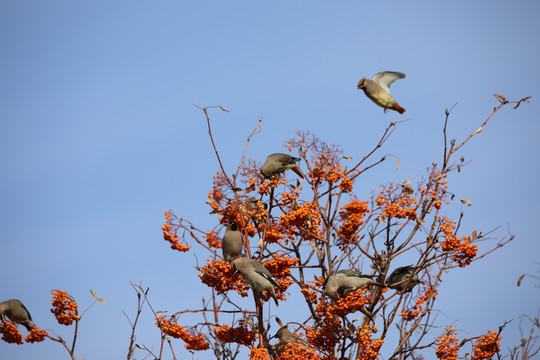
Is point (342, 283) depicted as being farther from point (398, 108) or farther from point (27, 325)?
point (27, 325)

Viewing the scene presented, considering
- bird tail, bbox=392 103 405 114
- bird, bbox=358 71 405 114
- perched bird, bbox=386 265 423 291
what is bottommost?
perched bird, bbox=386 265 423 291

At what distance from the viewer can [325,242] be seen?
5996 millimetres

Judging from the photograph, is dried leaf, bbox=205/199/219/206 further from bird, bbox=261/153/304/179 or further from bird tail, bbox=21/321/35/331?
bird tail, bbox=21/321/35/331

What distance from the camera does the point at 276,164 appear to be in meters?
6.34

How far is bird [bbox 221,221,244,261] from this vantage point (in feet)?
18.9

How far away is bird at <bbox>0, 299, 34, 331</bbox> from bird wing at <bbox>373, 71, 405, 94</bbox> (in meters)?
4.89

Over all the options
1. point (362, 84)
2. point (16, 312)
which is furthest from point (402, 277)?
point (16, 312)

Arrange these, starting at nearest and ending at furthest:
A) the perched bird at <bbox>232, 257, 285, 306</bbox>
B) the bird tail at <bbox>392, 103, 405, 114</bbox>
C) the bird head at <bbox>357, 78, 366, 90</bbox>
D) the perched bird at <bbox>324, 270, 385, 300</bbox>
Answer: the perched bird at <bbox>232, 257, 285, 306</bbox> → the perched bird at <bbox>324, 270, 385, 300</bbox> → the bird head at <bbox>357, 78, 366, 90</bbox> → the bird tail at <bbox>392, 103, 405, 114</bbox>

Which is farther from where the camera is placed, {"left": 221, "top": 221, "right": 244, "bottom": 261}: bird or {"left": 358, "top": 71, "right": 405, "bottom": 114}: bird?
{"left": 358, "top": 71, "right": 405, "bottom": 114}: bird

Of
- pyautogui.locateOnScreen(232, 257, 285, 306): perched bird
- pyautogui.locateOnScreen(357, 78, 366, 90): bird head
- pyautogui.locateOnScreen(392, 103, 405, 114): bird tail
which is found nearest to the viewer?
pyautogui.locateOnScreen(232, 257, 285, 306): perched bird

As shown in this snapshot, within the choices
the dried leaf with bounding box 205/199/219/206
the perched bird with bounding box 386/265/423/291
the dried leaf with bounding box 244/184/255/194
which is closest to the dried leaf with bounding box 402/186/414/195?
the perched bird with bounding box 386/265/423/291

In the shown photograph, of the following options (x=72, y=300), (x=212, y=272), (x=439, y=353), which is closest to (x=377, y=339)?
(x=439, y=353)

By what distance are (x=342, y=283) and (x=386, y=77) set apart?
10.5 feet

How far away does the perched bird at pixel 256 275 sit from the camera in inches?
209
